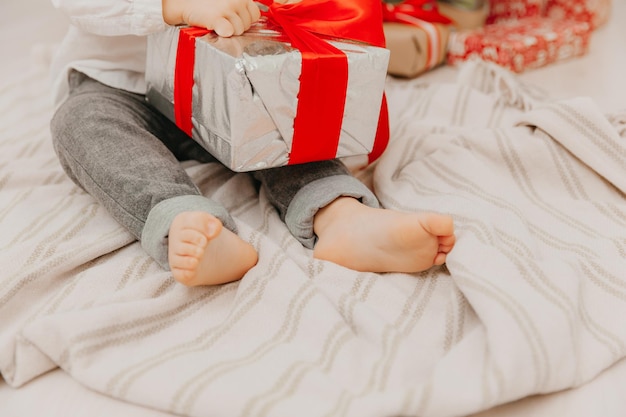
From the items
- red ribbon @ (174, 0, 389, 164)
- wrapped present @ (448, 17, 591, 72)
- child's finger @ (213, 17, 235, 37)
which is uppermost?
child's finger @ (213, 17, 235, 37)

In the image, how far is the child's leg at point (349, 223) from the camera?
58cm

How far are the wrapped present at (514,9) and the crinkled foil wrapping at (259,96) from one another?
0.91 m

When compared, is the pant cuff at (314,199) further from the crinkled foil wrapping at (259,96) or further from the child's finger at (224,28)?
the child's finger at (224,28)

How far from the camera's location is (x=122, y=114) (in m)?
0.76

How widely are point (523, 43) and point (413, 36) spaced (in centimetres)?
23

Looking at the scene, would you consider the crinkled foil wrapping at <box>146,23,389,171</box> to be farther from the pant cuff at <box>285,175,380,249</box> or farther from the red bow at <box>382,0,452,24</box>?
the red bow at <box>382,0,452,24</box>

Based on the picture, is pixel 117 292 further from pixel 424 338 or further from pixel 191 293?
pixel 424 338

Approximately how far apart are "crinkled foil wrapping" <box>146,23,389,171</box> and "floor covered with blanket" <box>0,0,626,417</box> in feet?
0.29

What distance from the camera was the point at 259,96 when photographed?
0.61m

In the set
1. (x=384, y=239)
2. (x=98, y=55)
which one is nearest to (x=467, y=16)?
(x=98, y=55)

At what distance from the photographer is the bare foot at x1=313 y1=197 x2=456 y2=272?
0.58m

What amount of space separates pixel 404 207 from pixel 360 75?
6.5 inches

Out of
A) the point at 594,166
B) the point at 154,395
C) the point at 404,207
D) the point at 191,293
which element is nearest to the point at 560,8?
the point at 594,166

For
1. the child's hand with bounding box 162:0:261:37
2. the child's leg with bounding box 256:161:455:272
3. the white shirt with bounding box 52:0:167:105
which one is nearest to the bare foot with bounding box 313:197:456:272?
the child's leg with bounding box 256:161:455:272
